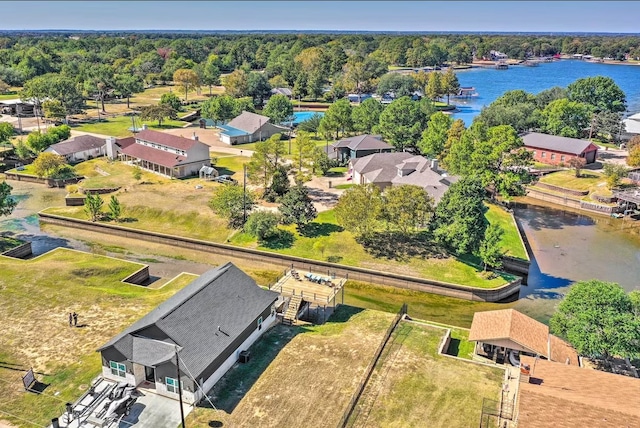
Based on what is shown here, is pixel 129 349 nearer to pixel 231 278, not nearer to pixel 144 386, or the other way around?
pixel 144 386

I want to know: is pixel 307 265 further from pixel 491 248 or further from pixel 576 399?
pixel 576 399

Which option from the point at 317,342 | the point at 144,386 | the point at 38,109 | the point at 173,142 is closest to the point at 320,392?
the point at 317,342

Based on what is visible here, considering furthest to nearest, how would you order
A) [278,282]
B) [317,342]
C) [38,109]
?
[38,109] → [278,282] → [317,342]

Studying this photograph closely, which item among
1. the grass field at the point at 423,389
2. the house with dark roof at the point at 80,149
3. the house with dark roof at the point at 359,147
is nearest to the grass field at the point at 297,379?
the grass field at the point at 423,389

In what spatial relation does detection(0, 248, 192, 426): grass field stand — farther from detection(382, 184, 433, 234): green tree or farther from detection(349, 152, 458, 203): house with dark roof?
detection(349, 152, 458, 203): house with dark roof

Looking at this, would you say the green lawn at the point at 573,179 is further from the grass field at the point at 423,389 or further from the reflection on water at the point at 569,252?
the grass field at the point at 423,389

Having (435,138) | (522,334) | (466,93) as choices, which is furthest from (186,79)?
(522,334)

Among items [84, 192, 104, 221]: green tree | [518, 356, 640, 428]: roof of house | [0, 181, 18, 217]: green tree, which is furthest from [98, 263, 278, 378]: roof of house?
[0, 181, 18, 217]: green tree
